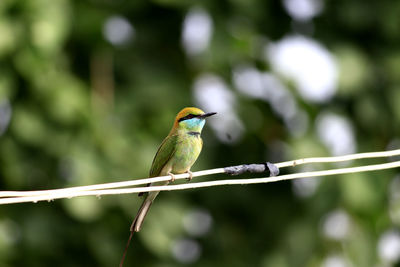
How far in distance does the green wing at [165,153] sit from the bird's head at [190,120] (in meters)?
0.06

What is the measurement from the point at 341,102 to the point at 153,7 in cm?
139

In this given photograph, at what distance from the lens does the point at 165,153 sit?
10.8 feet

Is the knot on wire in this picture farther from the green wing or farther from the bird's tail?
the green wing

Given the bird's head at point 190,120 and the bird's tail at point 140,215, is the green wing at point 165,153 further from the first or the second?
the bird's tail at point 140,215

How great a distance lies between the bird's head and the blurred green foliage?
1151 millimetres

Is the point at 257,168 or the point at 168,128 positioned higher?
the point at 168,128

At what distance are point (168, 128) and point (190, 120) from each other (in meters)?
1.48

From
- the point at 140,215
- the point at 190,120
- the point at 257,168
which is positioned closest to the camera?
the point at 257,168

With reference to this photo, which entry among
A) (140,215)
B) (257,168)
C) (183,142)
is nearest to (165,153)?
(183,142)

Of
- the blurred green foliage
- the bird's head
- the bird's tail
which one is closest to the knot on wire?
the bird's tail

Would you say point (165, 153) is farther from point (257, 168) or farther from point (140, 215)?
point (257, 168)

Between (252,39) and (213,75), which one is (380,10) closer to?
(252,39)

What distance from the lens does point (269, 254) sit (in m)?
5.16

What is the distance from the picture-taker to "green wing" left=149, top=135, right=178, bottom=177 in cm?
326
